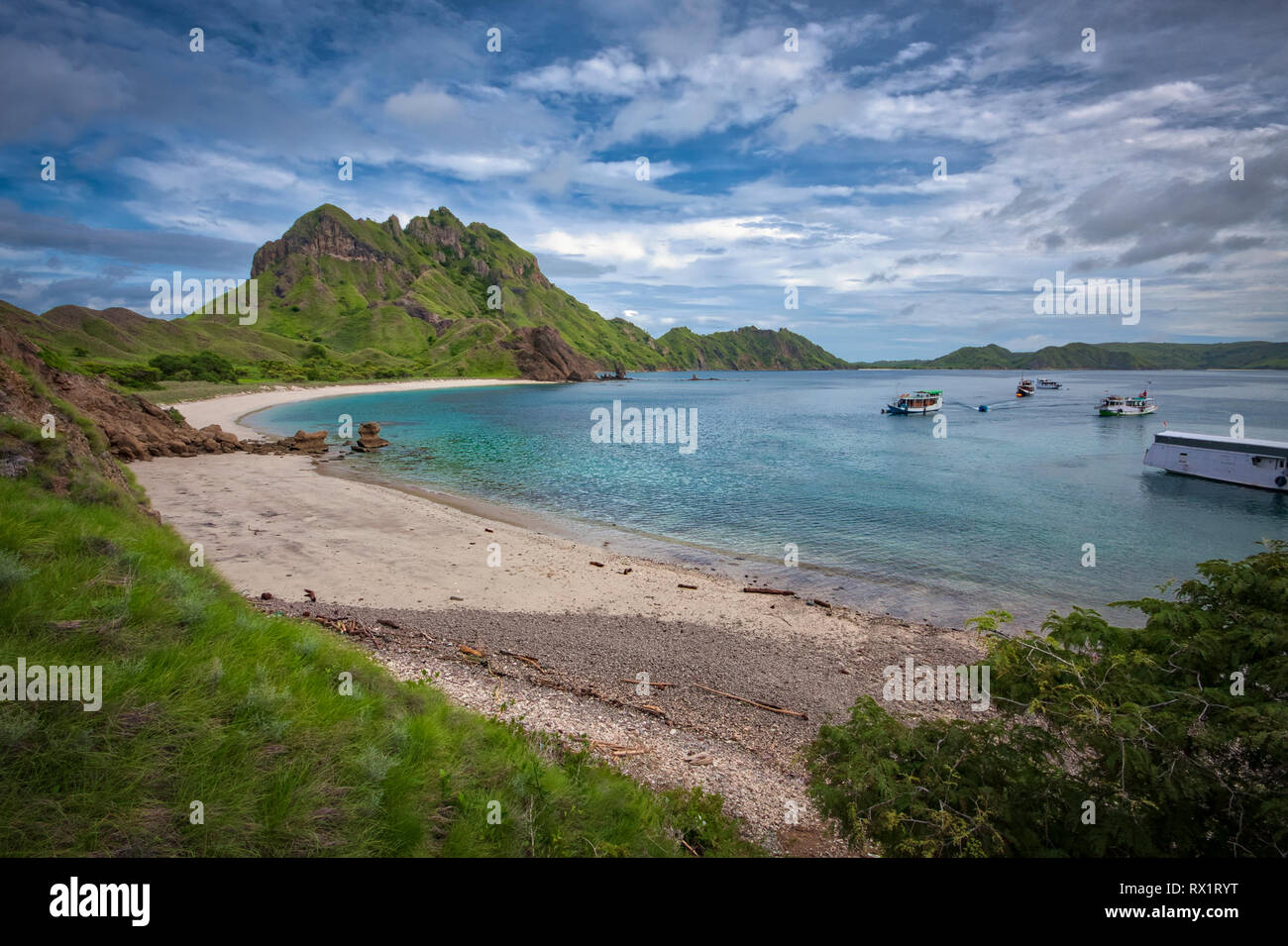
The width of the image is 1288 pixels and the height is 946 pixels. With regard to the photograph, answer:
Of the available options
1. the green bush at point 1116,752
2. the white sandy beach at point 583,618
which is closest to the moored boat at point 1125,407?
the white sandy beach at point 583,618

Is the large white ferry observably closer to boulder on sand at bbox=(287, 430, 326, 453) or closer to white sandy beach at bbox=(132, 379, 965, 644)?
white sandy beach at bbox=(132, 379, 965, 644)

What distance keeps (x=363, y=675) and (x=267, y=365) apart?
569 feet

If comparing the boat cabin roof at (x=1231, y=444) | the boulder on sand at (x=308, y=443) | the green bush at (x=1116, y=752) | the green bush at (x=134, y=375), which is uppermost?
the green bush at (x=134, y=375)

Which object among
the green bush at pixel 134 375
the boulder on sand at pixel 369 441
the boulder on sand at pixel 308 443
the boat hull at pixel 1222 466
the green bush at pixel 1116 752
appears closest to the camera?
the green bush at pixel 1116 752

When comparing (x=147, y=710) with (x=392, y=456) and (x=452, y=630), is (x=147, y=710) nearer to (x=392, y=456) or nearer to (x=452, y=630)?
(x=452, y=630)

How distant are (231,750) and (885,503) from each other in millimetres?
34824

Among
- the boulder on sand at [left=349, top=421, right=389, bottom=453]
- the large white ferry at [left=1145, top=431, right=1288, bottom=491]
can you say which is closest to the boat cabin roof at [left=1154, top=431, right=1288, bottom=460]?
the large white ferry at [left=1145, top=431, right=1288, bottom=491]

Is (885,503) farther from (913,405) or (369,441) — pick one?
(913,405)

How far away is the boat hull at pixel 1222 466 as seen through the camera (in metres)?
40.7

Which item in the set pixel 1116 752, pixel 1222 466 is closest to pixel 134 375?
pixel 1116 752

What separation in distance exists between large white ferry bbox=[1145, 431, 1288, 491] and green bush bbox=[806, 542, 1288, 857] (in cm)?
5176

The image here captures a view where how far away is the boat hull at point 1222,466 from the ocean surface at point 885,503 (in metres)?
1.05

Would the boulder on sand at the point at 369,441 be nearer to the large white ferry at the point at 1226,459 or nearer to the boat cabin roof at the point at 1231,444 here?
the large white ferry at the point at 1226,459
